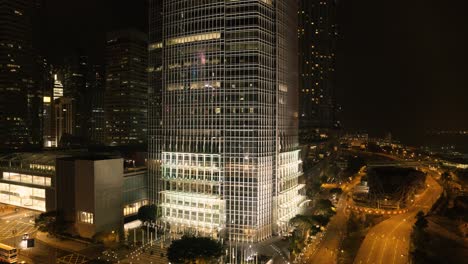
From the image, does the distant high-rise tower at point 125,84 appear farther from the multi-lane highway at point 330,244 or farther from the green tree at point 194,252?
the green tree at point 194,252

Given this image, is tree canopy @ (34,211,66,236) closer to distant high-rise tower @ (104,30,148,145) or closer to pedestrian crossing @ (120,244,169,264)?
pedestrian crossing @ (120,244,169,264)

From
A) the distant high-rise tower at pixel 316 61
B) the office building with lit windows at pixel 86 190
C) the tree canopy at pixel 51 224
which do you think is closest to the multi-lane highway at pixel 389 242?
the office building with lit windows at pixel 86 190

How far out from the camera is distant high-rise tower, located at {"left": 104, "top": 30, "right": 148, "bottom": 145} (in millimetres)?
169375

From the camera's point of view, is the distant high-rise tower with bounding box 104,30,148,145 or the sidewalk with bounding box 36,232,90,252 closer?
the sidewalk with bounding box 36,232,90,252

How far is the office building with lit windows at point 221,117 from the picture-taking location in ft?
196

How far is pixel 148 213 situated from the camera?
2571 inches

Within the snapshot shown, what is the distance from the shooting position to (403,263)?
54.2 meters

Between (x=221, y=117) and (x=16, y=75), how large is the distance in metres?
116

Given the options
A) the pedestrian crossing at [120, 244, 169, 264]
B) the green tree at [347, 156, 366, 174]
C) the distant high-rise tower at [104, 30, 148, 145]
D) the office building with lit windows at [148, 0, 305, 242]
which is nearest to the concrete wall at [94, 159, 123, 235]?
the office building with lit windows at [148, 0, 305, 242]

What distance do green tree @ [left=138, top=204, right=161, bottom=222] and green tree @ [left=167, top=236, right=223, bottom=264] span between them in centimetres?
1817

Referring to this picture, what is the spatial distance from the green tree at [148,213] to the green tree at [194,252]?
18.2 m

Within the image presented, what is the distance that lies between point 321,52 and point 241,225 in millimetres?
141364

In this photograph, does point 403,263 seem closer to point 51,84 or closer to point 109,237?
point 109,237

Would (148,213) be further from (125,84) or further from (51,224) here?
(125,84)
